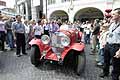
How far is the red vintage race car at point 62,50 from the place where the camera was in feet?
21.1

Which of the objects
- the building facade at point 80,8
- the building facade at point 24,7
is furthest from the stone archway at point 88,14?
the building facade at point 24,7

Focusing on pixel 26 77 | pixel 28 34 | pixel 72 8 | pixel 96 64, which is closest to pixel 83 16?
pixel 72 8

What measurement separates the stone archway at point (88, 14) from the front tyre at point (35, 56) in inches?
941

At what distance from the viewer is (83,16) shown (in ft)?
108

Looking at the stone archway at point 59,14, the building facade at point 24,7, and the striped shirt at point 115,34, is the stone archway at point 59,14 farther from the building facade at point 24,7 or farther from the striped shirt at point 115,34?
the striped shirt at point 115,34

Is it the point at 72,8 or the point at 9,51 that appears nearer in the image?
the point at 9,51

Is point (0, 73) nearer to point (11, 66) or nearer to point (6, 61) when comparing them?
point (11, 66)

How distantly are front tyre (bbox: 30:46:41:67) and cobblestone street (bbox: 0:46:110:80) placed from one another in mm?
188

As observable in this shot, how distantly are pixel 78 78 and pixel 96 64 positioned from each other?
187 cm

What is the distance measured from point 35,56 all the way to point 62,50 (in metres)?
0.95

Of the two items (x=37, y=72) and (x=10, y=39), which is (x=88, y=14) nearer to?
(x=10, y=39)

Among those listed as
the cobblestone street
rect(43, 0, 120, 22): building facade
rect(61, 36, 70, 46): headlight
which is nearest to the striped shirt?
the cobblestone street

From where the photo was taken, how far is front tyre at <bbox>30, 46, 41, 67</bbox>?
7.05 m

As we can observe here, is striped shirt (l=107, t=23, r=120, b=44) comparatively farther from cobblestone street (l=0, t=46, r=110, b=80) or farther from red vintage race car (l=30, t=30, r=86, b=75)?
cobblestone street (l=0, t=46, r=110, b=80)
